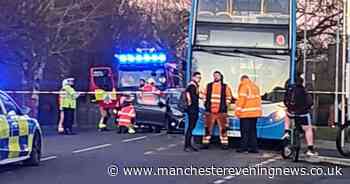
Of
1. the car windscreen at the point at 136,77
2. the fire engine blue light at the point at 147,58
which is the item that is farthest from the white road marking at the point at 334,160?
the fire engine blue light at the point at 147,58

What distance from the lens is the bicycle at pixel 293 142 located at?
17.1 m

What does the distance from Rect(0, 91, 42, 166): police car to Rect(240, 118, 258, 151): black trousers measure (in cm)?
522

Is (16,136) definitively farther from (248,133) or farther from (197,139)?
(197,139)

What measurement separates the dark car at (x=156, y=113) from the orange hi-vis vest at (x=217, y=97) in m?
7.59

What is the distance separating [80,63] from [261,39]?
22940 millimetres

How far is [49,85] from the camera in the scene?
38.3 metres

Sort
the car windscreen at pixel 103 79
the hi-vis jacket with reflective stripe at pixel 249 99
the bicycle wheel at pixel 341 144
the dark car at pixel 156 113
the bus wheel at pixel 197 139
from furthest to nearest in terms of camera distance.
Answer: the car windscreen at pixel 103 79 < the dark car at pixel 156 113 < the bus wheel at pixel 197 139 < the hi-vis jacket with reflective stripe at pixel 249 99 < the bicycle wheel at pixel 341 144

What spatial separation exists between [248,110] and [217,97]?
852 mm

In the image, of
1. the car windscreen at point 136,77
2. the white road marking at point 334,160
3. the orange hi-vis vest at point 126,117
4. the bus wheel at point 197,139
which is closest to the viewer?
the white road marking at point 334,160

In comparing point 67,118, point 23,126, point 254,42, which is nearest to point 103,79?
point 67,118

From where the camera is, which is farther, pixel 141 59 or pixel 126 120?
pixel 141 59

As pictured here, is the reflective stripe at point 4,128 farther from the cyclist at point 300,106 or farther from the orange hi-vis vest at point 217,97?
the orange hi-vis vest at point 217,97

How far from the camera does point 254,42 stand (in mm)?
19828

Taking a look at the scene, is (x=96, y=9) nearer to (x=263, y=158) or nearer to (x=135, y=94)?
(x=135, y=94)
